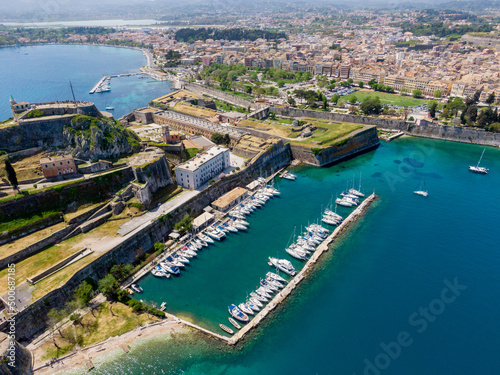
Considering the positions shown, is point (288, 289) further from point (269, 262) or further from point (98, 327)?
point (98, 327)

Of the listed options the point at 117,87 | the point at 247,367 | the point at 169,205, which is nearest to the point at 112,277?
the point at 169,205

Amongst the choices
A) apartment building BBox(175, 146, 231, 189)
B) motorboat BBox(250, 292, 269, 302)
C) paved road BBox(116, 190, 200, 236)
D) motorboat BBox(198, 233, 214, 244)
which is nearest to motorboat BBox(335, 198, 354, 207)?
apartment building BBox(175, 146, 231, 189)

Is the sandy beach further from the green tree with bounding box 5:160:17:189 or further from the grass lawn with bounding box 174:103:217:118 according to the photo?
the grass lawn with bounding box 174:103:217:118

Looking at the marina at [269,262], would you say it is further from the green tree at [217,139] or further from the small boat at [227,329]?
the green tree at [217,139]

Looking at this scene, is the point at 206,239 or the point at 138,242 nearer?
the point at 138,242

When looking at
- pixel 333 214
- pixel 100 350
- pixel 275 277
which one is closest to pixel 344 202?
pixel 333 214

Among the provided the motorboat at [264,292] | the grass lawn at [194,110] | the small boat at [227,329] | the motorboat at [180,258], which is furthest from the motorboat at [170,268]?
the grass lawn at [194,110]
